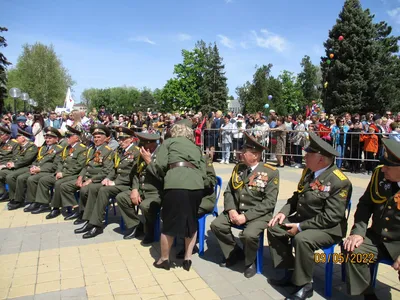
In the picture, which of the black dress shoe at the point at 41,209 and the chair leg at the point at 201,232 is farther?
the black dress shoe at the point at 41,209

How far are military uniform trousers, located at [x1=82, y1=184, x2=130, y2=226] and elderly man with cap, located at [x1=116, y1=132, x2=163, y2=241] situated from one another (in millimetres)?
273

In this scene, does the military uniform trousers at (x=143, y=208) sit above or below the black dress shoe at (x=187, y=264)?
above

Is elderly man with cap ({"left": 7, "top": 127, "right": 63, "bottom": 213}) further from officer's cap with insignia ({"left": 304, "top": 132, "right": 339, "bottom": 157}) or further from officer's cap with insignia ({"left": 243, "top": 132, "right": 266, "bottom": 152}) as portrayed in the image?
officer's cap with insignia ({"left": 304, "top": 132, "right": 339, "bottom": 157})

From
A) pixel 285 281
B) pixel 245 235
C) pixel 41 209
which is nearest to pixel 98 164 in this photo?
pixel 41 209

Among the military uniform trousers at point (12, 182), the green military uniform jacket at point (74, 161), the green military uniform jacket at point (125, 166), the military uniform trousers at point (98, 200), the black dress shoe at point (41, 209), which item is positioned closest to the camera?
the military uniform trousers at point (98, 200)

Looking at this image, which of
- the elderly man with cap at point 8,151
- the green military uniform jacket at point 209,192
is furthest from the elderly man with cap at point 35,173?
the green military uniform jacket at point 209,192

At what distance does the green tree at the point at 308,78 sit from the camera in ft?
205

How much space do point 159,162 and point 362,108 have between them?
30.8 metres

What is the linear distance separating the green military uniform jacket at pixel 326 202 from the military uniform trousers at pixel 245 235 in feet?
1.66

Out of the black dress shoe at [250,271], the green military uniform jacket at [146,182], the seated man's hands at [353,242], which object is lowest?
the black dress shoe at [250,271]

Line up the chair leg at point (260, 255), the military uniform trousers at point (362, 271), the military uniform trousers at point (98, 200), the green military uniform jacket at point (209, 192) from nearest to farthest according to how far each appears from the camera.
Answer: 1. the military uniform trousers at point (362, 271)
2. the chair leg at point (260, 255)
3. the green military uniform jacket at point (209, 192)
4. the military uniform trousers at point (98, 200)

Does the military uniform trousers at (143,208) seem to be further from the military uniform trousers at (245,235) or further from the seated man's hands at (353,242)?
the seated man's hands at (353,242)

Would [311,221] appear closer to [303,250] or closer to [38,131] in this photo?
[303,250]

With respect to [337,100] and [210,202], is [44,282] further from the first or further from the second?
[337,100]
